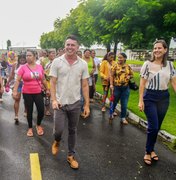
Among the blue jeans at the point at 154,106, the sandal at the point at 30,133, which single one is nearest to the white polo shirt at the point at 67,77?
the blue jeans at the point at 154,106

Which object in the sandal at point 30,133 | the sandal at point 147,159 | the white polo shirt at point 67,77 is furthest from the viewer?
the sandal at point 30,133

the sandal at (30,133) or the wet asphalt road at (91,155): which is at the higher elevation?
the sandal at (30,133)

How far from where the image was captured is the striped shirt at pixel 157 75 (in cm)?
444

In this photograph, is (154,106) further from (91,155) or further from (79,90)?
(91,155)

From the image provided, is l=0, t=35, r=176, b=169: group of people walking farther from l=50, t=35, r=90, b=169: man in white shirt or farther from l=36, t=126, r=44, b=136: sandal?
l=36, t=126, r=44, b=136: sandal

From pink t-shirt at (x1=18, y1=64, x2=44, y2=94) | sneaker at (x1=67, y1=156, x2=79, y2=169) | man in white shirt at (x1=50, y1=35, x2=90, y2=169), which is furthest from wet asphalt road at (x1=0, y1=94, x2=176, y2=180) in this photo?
pink t-shirt at (x1=18, y1=64, x2=44, y2=94)

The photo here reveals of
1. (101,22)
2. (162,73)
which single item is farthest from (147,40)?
(162,73)

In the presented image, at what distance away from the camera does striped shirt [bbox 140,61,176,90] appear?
444cm

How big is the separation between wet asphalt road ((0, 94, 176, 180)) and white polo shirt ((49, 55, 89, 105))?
112cm

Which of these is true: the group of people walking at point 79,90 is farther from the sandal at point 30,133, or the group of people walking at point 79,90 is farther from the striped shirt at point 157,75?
the sandal at point 30,133

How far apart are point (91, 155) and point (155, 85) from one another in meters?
1.68

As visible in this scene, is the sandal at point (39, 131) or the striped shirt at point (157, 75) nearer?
the striped shirt at point (157, 75)

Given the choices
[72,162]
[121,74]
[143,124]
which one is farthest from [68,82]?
[143,124]

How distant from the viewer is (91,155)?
488 cm
